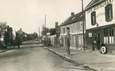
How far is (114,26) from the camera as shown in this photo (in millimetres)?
25688

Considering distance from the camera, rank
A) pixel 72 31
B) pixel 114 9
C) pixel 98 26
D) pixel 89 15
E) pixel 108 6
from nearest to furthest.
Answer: pixel 114 9, pixel 108 6, pixel 98 26, pixel 89 15, pixel 72 31

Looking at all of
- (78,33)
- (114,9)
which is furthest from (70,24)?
(114,9)

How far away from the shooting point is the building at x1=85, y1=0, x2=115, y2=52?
26544 millimetres

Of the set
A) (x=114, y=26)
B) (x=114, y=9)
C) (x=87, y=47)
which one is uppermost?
(x=114, y=9)

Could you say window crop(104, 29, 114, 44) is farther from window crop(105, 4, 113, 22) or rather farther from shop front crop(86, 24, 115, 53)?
window crop(105, 4, 113, 22)

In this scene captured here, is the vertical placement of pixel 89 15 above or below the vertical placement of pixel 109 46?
above

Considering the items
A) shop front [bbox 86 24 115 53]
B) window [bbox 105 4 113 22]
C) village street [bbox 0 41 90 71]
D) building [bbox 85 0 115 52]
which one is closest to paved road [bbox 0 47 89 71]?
village street [bbox 0 41 90 71]

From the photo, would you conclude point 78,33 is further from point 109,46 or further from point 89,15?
point 109,46

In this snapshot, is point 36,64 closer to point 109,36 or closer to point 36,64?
point 36,64

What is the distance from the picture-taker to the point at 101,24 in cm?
2978

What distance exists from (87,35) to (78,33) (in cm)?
813

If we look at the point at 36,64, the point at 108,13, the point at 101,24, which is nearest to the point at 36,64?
the point at 36,64

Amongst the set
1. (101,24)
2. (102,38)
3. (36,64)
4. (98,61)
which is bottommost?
(36,64)

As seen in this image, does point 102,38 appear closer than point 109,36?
No
